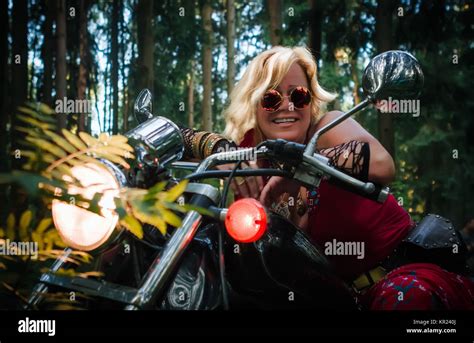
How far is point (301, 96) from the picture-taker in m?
2.56

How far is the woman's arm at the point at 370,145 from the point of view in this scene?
7.00 feet

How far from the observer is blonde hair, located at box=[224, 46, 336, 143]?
278 centimetres

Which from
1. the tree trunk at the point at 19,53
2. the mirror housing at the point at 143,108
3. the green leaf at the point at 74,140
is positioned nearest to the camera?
the green leaf at the point at 74,140

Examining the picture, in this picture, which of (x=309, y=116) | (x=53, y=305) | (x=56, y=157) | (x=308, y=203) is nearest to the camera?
(x=56, y=157)

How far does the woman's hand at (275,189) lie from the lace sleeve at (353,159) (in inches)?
9.0

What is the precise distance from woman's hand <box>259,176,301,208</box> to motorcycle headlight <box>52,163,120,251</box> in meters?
0.75

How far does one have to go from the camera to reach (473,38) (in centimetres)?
1027

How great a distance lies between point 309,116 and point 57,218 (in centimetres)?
159

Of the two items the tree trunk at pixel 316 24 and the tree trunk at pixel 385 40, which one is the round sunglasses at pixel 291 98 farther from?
the tree trunk at pixel 316 24

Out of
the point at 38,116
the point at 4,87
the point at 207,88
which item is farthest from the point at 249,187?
the point at 207,88

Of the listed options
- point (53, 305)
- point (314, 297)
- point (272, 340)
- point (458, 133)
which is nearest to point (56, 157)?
point (53, 305)

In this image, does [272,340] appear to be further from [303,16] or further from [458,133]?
[458,133]

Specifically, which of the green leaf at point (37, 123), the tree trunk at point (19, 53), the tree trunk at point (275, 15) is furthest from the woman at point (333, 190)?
the tree trunk at point (275, 15)

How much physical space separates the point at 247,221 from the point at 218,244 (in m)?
0.29
